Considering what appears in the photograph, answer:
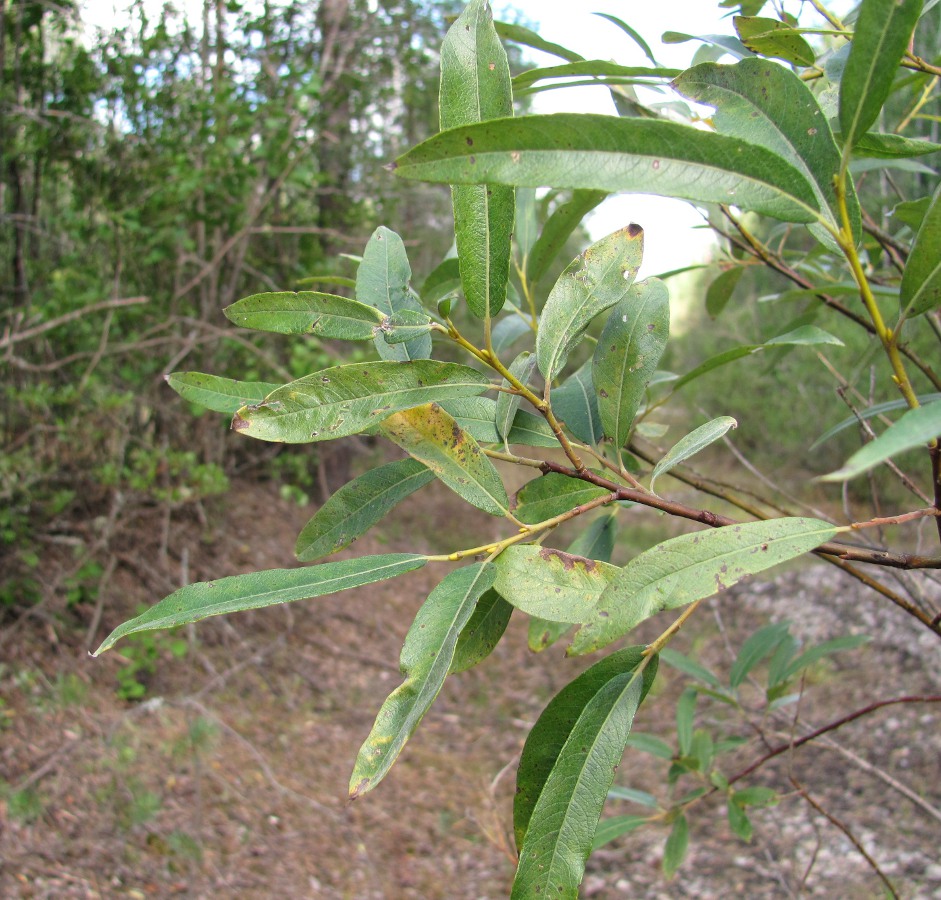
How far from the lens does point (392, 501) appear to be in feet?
1.74

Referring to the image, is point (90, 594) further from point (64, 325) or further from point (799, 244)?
point (799, 244)

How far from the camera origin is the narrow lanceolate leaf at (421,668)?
36 centimetres

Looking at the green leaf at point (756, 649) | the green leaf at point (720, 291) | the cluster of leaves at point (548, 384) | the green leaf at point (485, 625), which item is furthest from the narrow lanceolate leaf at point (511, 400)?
the green leaf at point (756, 649)

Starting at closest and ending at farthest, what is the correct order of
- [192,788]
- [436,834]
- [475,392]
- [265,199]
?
[475,392] < [192,788] < [436,834] < [265,199]

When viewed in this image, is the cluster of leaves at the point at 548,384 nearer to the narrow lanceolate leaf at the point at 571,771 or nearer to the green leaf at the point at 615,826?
the narrow lanceolate leaf at the point at 571,771

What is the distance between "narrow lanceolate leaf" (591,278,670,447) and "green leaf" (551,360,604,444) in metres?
0.04

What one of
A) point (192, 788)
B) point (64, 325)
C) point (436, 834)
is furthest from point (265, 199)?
point (436, 834)

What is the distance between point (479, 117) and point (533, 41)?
295mm

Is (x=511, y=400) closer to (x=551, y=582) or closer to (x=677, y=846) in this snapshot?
(x=551, y=582)

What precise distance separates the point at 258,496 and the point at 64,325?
1.76m

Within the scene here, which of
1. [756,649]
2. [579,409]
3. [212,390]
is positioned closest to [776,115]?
[579,409]

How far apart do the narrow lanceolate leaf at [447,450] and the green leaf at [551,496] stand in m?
0.06

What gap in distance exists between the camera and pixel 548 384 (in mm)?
471

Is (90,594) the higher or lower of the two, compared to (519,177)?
lower
